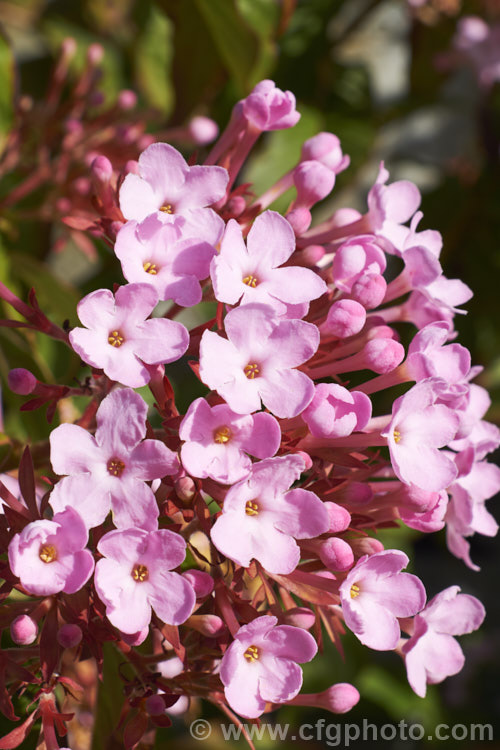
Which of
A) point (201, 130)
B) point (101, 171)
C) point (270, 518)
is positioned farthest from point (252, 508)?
point (201, 130)

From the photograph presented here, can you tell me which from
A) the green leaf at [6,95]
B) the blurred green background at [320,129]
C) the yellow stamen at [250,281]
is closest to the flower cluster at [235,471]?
the yellow stamen at [250,281]

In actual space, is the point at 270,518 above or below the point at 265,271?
below

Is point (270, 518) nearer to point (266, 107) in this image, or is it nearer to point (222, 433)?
point (222, 433)

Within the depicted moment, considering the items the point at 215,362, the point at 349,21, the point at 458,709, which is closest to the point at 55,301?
the point at 215,362

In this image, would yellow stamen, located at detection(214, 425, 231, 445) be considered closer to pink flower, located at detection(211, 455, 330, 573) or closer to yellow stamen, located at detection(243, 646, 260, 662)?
pink flower, located at detection(211, 455, 330, 573)

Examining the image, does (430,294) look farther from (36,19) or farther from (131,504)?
(36,19)

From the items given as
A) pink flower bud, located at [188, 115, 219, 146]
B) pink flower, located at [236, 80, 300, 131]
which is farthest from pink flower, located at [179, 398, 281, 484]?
pink flower bud, located at [188, 115, 219, 146]

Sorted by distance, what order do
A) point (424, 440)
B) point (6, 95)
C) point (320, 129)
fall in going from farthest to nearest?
point (320, 129), point (6, 95), point (424, 440)
